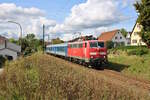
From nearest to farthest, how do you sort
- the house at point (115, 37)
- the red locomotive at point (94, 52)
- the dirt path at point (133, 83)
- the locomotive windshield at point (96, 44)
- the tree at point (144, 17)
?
1. the dirt path at point (133, 83)
2. the red locomotive at point (94, 52)
3. the locomotive windshield at point (96, 44)
4. the tree at point (144, 17)
5. the house at point (115, 37)

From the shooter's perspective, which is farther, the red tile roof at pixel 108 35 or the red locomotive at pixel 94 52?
the red tile roof at pixel 108 35

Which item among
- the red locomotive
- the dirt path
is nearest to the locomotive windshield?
the red locomotive

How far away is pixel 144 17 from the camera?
24.8m

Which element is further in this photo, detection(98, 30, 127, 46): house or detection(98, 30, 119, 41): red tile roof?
detection(98, 30, 119, 41): red tile roof

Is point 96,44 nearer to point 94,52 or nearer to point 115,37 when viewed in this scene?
point 94,52

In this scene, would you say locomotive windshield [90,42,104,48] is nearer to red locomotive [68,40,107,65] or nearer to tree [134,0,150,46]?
red locomotive [68,40,107,65]

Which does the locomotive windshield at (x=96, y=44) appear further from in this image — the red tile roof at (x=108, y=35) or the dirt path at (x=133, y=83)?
the red tile roof at (x=108, y=35)

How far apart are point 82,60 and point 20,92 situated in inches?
715

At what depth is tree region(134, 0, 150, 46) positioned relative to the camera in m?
24.7

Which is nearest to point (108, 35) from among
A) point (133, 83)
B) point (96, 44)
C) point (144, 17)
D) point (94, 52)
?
point (144, 17)

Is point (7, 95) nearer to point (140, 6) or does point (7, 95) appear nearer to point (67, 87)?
point (67, 87)

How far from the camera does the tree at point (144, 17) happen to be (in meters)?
24.7

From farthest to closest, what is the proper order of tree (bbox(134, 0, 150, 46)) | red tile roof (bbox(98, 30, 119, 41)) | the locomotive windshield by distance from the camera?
red tile roof (bbox(98, 30, 119, 41)) < tree (bbox(134, 0, 150, 46)) < the locomotive windshield

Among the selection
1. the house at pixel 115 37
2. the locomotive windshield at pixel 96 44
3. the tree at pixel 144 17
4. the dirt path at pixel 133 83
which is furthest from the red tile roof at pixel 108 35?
the dirt path at pixel 133 83
